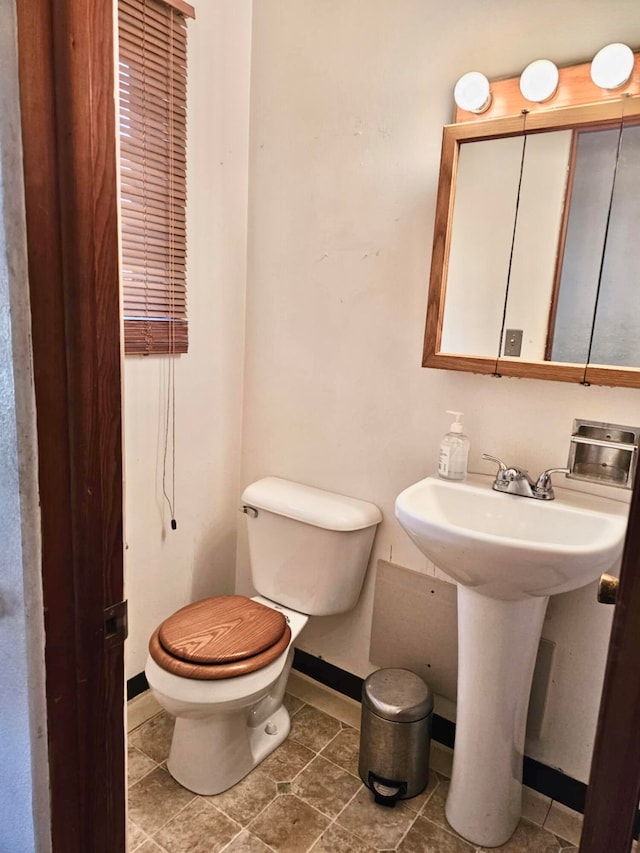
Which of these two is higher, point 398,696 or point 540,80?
point 540,80

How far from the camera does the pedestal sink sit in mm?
1183

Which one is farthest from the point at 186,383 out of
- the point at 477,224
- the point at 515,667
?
the point at 515,667

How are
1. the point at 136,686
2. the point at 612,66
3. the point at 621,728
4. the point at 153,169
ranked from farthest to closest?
the point at 136,686
the point at 153,169
the point at 612,66
the point at 621,728

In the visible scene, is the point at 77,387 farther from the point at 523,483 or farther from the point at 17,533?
the point at 523,483

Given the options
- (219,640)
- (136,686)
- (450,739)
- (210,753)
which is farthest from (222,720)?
(450,739)

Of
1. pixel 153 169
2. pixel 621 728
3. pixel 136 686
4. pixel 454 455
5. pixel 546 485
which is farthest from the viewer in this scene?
pixel 136 686

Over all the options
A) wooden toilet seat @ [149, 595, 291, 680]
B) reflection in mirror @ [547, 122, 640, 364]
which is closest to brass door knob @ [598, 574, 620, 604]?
reflection in mirror @ [547, 122, 640, 364]

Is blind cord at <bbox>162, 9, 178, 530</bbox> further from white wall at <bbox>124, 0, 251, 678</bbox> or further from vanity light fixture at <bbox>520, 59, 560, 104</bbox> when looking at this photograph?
vanity light fixture at <bbox>520, 59, 560, 104</bbox>

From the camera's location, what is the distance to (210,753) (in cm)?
158

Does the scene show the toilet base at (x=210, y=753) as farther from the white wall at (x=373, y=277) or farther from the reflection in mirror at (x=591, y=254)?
the reflection in mirror at (x=591, y=254)

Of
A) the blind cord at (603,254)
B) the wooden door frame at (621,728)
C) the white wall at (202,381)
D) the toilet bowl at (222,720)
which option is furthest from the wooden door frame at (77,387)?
the blind cord at (603,254)

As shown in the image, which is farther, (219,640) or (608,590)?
(219,640)

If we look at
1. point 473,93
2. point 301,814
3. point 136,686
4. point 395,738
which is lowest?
point 301,814

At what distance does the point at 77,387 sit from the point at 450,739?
1619 mm
